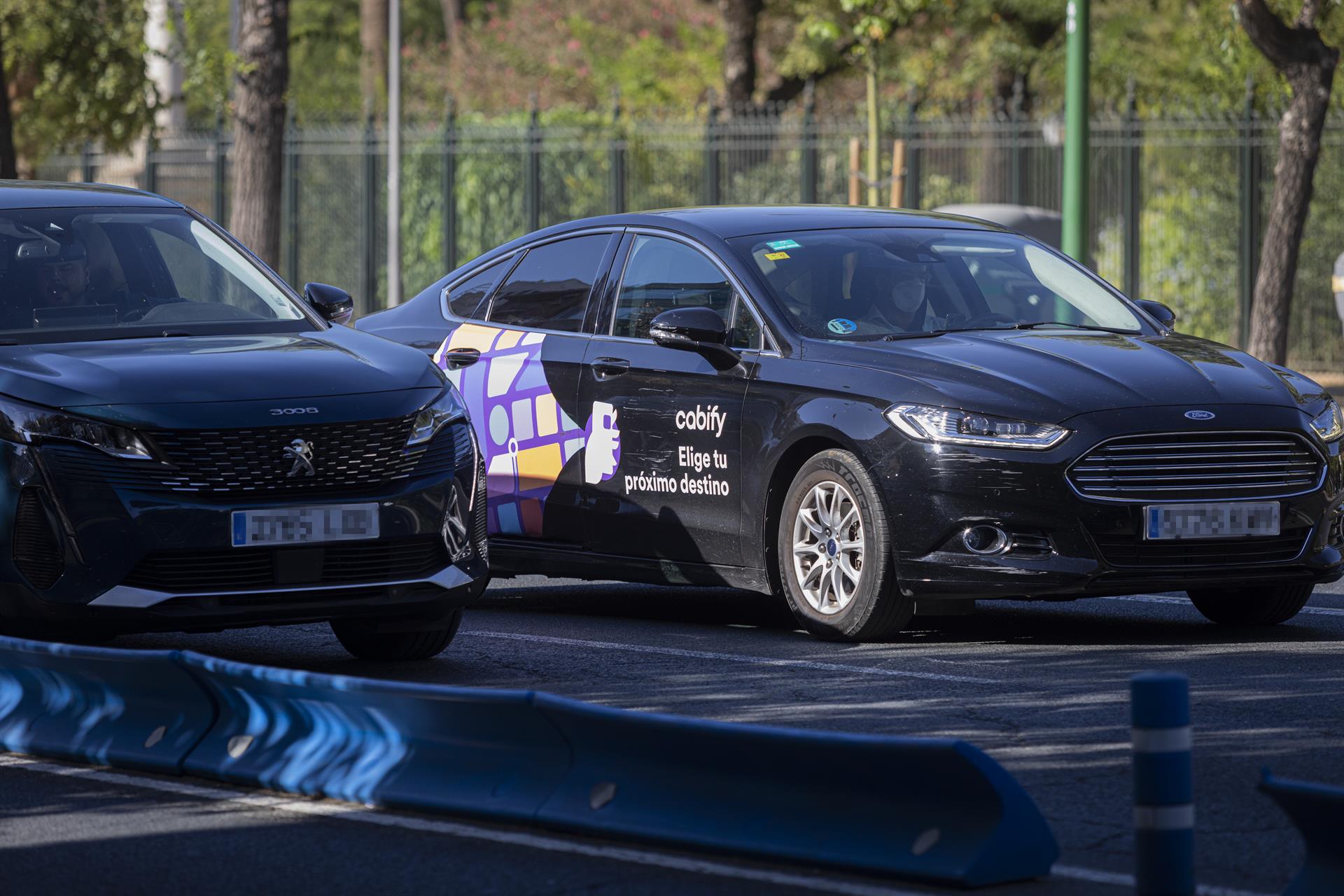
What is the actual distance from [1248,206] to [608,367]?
50.4 ft

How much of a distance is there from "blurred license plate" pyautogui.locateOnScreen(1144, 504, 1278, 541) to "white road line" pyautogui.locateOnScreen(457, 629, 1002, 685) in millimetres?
883

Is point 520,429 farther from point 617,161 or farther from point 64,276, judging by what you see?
point 617,161

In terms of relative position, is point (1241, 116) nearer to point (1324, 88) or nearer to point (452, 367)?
point (1324, 88)

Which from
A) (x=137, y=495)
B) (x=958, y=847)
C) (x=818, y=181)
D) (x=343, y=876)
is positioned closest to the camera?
(x=958, y=847)

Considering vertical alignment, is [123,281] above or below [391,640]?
above

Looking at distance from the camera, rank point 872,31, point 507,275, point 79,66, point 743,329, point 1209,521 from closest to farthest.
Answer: point 1209,521 < point 743,329 < point 507,275 < point 872,31 < point 79,66

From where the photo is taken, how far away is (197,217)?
9.40 m

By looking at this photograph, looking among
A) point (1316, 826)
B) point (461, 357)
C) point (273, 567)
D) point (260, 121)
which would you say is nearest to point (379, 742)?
point (273, 567)

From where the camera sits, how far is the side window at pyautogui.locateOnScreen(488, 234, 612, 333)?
9.99m

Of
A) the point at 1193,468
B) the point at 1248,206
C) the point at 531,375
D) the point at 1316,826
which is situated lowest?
the point at 1316,826

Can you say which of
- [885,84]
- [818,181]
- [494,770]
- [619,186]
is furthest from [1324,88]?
[885,84]

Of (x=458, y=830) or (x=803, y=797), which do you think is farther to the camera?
(x=458, y=830)

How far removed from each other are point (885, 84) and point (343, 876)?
1627 inches

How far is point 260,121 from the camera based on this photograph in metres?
23.7
